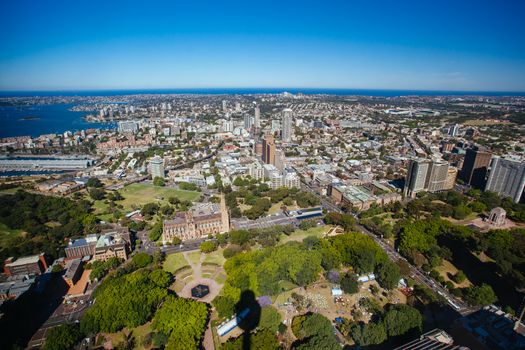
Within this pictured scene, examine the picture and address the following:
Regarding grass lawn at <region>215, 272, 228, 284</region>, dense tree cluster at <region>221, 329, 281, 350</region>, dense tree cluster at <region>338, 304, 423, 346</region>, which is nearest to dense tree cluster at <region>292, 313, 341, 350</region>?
dense tree cluster at <region>338, 304, 423, 346</region>

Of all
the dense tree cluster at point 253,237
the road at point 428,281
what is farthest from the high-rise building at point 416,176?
the dense tree cluster at point 253,237

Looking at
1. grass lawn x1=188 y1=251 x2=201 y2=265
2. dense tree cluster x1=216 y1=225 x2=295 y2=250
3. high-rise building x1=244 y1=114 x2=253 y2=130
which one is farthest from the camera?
high-rise building x1=244 y1=114 x2=253 y2=130

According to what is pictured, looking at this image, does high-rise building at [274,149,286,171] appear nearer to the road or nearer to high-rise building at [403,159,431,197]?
the road

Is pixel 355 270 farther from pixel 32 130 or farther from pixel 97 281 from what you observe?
pixel 32 130

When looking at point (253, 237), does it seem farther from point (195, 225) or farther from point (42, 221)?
point (42, 221)

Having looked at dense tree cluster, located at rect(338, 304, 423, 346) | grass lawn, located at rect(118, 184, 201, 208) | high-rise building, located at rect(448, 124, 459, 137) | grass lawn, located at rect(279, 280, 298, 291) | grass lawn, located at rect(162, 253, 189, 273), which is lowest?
grass lawn, located at rect(118, 184, 201, 208)

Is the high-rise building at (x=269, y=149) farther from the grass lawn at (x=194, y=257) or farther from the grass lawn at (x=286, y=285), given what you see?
the grass lawn at (x=286, y=285)

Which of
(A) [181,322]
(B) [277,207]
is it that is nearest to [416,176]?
(B) [277,207]
